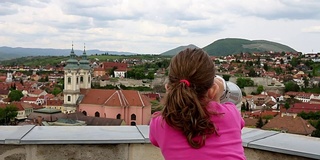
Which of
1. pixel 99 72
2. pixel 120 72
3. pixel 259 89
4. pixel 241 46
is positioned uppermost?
pixel 241 46

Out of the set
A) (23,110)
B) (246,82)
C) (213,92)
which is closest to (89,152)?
(213,92)

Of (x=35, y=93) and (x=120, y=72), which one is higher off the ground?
(x=120, y=72)

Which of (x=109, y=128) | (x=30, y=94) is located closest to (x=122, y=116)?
(x=30, y=94)

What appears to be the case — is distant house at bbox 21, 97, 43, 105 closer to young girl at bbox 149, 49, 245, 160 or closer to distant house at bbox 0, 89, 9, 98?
distant house at bbox 0, 89, 9, 98

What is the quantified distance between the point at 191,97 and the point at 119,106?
1113 inches

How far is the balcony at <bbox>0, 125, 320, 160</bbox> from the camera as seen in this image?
1951 mm

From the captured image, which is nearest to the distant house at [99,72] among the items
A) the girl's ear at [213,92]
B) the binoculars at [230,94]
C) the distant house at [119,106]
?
the distant house at [119,106]

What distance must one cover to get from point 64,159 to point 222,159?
3.73 feet

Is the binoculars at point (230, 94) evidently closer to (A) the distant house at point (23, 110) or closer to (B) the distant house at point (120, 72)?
(A) the distant house at point (23, 110)

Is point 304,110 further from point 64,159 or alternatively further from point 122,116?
point 64,159

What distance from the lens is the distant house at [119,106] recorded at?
2945cm

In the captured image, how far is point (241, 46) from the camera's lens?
502 ft

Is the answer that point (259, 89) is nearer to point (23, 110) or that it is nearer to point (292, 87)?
point (292, 87)

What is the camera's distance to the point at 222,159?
44.3 inches
